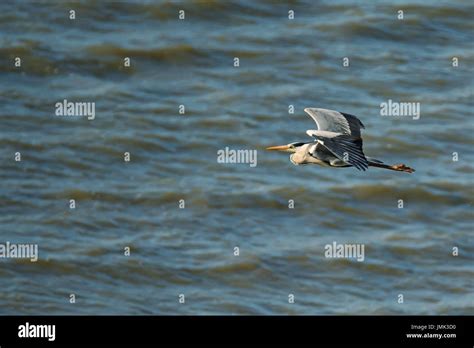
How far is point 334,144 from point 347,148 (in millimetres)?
135

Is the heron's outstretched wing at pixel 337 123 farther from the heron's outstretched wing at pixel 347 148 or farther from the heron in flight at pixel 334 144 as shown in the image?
the heron's outstretched wing at pixel 347 148

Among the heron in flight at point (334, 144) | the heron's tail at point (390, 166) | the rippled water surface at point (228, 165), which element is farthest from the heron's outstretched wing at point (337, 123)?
the rippled water surface at point (228, 165)

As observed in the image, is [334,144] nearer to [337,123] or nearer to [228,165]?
[337,123]

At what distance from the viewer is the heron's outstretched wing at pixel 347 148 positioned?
46.3 feet

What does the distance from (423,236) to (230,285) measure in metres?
2.87

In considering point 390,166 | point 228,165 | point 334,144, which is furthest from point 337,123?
point 228,165

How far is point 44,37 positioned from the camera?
23.5 metres

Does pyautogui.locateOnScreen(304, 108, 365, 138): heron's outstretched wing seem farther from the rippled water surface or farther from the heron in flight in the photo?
the rippled water surface

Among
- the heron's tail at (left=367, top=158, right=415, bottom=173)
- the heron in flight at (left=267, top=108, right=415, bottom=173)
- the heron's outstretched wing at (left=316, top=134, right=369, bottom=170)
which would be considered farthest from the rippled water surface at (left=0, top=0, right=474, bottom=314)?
the heron's outstretched wing at (left=316, top=134, right=369, bottom=170)

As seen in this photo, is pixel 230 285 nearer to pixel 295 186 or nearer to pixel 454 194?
pixel 295 186

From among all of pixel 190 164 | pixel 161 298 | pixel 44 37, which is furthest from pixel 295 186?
pixel 44 37

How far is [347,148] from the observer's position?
14484 millimetres

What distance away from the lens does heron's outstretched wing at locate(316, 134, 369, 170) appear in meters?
14.1

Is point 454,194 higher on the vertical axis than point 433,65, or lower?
lower
